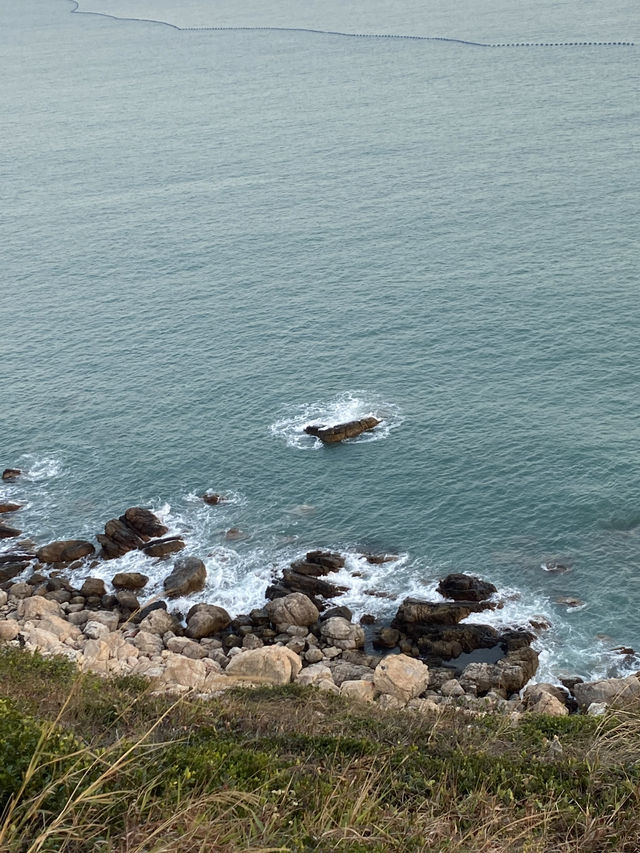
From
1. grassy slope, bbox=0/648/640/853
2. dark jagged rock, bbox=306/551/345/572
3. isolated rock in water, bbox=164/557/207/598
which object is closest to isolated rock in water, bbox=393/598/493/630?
dark jagged rock, bbox=306/551/345/572

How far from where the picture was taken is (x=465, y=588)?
57750mm

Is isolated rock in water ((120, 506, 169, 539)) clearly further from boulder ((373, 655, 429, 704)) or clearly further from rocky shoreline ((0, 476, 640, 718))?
boulder ((373, 655, 429, 704))

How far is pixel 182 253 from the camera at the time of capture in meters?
113

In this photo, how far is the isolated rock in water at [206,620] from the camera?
184ft

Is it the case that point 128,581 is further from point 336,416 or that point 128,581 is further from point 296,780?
point 296,780

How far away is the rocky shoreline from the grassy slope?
49.6ft

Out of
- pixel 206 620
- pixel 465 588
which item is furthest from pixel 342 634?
pixel 465 588

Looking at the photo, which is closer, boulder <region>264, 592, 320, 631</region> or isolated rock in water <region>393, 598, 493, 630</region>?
isolated rock in water <region>393, 598, 493, 630</region>

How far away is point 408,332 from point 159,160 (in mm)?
80402

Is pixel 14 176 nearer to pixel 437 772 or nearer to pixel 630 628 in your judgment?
pixel 630 628

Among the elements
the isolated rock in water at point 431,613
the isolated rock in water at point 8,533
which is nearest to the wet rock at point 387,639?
the isolated rock in water at point 431,613

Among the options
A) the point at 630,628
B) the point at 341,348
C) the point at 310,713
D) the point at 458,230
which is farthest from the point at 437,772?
the point at 458,230

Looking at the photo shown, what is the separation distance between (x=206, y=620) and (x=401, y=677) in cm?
1452

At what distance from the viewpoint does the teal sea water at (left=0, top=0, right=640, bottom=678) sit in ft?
208
